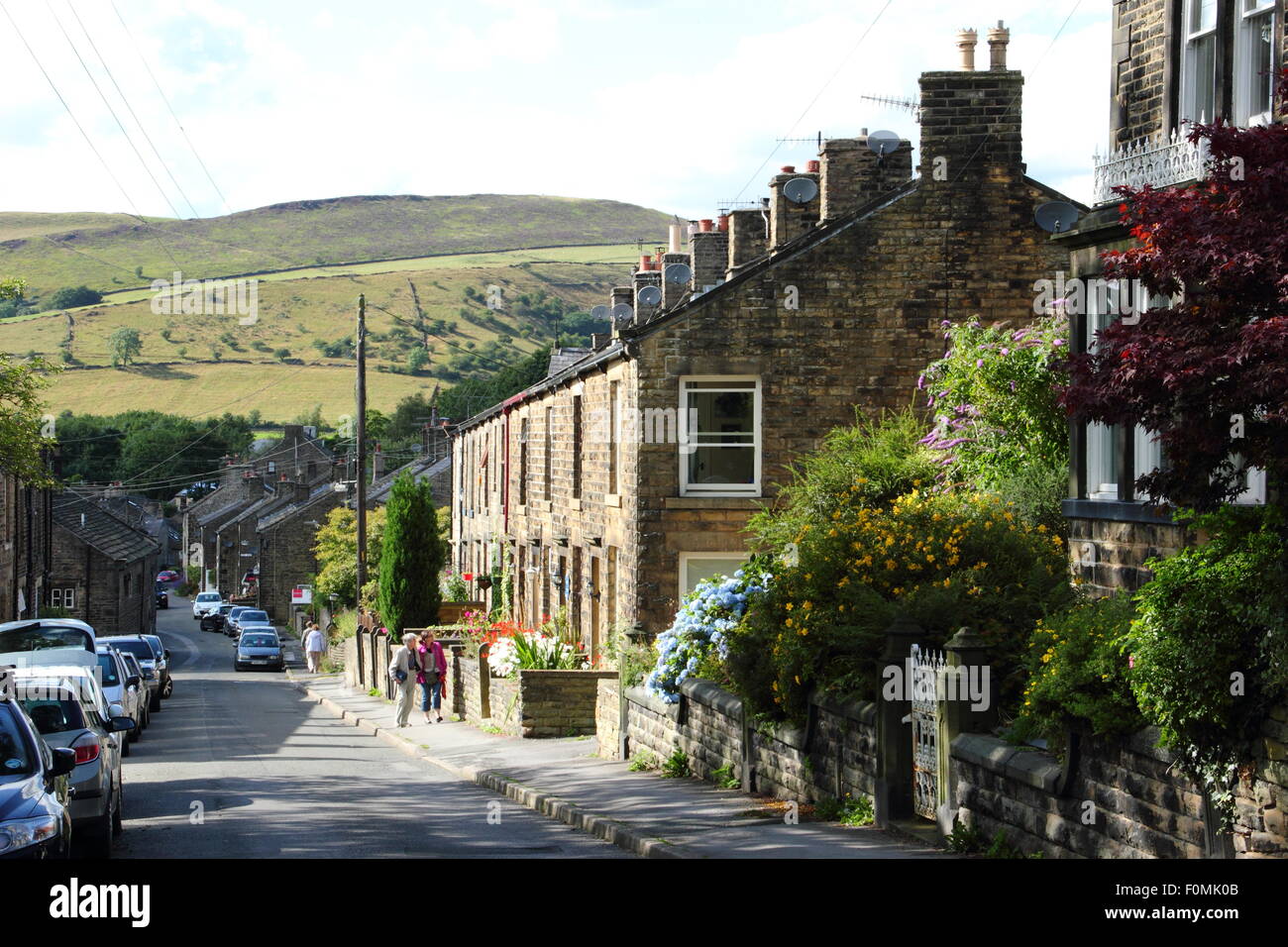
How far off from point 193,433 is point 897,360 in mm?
109789

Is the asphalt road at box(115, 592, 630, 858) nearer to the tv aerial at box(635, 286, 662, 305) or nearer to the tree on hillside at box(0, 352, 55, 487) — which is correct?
the tree on hillside at box(0, 352, 55, 487)

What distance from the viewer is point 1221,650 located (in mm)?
8156

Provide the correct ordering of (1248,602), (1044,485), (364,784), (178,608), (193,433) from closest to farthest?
(1248,602) → (1044,485) → (364,784) → (178,608) → (193,433)

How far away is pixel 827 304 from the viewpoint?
22.1 m

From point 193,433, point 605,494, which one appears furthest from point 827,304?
point 193,433

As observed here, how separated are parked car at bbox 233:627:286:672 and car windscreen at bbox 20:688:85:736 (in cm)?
4198

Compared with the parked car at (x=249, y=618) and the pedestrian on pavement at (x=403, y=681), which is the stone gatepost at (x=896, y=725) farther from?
the parked car at (x=249, y=618)

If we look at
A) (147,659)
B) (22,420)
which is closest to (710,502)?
(22,420)

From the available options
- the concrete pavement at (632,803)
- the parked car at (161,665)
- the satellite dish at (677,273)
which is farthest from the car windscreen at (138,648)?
the satellite dish at (677,273)

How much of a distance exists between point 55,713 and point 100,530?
61.4 meters

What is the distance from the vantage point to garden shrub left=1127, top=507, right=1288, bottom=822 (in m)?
8.00

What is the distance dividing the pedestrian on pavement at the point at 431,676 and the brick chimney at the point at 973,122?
44.9ft

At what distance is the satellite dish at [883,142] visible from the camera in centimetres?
2277
